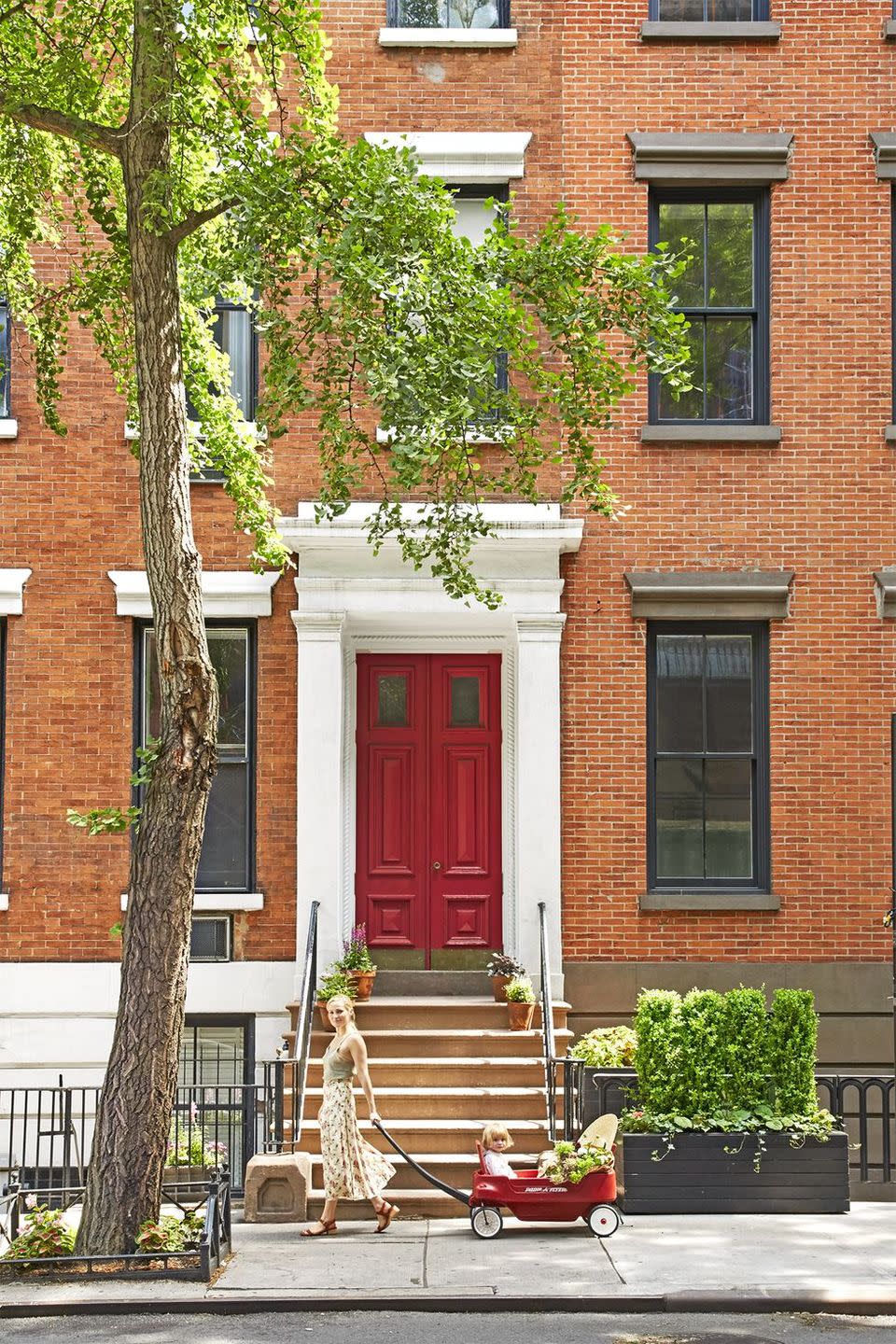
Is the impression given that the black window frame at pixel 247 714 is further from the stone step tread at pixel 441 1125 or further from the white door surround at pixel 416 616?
the stone step tread at pixel 441 1125

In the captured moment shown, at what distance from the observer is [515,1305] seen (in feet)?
29.5

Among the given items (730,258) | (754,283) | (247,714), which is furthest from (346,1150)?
(730,258)

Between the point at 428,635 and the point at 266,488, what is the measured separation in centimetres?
201

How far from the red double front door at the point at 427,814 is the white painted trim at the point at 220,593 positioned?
1.23 metres

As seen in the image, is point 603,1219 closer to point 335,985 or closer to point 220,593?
point 335,985

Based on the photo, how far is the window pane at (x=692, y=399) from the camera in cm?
1465

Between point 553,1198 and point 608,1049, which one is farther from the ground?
point 608,1049

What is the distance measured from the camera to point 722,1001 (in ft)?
38.6

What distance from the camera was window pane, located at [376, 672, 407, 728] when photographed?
1489 cm

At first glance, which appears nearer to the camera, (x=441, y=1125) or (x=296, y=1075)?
(x=296, y=1075)

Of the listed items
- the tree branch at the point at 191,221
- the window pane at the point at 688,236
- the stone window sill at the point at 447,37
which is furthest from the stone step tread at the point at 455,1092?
the stone window sill at the point at 447,37

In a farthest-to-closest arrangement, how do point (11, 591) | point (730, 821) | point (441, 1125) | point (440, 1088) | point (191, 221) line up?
point (730, 821) < point (11, 591) < point (440, 1088) < point (441, 1125) < point (191, 221)

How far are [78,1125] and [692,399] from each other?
8.38 meters

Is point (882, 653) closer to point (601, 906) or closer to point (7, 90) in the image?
point (601, 906)
